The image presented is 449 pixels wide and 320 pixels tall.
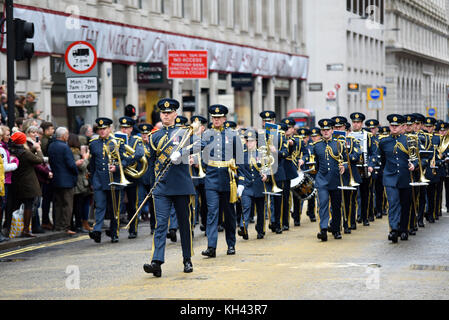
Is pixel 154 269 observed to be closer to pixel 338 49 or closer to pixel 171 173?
pixel 171 173

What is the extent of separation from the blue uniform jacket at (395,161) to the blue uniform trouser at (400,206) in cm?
12

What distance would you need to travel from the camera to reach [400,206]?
16.7 metres

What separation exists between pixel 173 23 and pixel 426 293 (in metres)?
32.1

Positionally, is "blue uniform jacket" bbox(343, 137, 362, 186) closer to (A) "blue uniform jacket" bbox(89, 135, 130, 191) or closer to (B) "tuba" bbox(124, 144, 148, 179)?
(B) "tuba" bbox(124, 144, 148, 179)

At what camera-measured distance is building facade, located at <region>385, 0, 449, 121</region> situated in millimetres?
85750

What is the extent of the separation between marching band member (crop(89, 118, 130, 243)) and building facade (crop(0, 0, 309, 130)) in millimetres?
7059

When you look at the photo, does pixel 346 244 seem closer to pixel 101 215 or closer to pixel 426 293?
pixel 101 215

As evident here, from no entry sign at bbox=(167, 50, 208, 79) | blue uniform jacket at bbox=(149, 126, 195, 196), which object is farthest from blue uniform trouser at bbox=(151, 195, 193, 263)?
no entry sign at bbox=(167, 50, 208, 79)

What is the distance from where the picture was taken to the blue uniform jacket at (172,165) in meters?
12.9

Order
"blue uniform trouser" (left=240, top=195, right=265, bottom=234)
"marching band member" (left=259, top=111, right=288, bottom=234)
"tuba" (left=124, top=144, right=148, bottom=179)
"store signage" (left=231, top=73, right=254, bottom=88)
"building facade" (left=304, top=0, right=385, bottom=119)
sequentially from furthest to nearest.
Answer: "building facade" (left=304, top=0, right=385, bottom=119) < "store signage" (left=231, top=73, right=254, bottom=88) < "marching band member" (left=259, top=111, right=288, bottom=234) < "tuba" (left=124, top=144, right=148, bottom=179) < "blue uniform trouser" (left=240, top=195, right=265, bottom=234)

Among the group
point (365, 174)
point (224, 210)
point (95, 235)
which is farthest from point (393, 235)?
point (95, 235)

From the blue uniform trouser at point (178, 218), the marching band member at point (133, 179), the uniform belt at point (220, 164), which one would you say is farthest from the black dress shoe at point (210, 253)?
the marching band member at point (133, 179)

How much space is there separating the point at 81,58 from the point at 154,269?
864 cm
